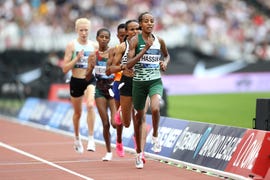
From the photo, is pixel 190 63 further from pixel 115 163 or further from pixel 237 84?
pixel 115 163

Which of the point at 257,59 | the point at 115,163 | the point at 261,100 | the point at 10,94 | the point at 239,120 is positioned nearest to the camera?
the point at 261,100

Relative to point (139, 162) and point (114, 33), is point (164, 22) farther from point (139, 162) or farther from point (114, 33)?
point (139, 162)

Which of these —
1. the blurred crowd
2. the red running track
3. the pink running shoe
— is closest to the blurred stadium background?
the blurred crowd

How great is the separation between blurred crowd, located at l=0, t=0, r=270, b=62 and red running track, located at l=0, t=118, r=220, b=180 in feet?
40.6

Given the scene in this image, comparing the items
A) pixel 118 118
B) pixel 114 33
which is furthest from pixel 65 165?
pixel 114 33

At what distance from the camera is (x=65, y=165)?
12961mm

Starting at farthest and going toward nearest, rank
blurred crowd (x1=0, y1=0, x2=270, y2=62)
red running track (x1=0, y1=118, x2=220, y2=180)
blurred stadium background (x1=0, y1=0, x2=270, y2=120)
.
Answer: blurred crowd (x1=0, y1=0, x2=270, y2=62) < blurred stadium background (x1=0, y1=0, x2=270, y2=120) < red running track (x1=0, y1=118, x2=220, y2=180)

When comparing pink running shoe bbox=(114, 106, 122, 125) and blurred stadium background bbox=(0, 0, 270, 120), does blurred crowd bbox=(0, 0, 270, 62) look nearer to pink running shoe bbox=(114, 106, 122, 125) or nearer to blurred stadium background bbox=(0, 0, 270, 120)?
blurred stadium background bbox=(0, 0, 270, 120)

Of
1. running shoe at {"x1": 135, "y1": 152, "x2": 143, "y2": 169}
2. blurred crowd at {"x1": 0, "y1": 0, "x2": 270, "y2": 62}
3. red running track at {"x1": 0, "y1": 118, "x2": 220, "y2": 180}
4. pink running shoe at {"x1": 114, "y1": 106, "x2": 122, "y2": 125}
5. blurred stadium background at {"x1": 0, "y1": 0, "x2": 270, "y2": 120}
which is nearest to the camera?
red running track at {"x1": 0, "y1": 118, "x2": 220, "y2": 180}

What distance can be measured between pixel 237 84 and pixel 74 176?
77.4 ft

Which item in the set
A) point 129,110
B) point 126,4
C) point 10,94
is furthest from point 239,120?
point 126,4

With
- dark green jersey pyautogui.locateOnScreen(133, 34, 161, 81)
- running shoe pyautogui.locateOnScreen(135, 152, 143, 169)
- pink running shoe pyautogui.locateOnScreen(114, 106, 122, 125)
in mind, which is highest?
dark green jersey pyautogui.locateOnScreen(133, 34, 161, 81)

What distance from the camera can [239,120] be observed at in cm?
2214

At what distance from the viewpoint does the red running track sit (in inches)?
457
